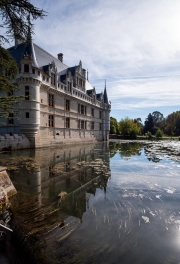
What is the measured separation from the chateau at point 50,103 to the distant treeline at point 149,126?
23.6m

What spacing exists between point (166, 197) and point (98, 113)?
124 ft

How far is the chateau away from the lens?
21109 millimetres

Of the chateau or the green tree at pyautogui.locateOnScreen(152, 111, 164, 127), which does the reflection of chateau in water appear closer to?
the chateau

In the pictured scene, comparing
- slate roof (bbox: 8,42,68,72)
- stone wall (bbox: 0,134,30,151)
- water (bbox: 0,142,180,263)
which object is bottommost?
water (bbox: 0,142,180,263)

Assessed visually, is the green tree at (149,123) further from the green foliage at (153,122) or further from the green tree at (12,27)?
the green tree at (12,27)

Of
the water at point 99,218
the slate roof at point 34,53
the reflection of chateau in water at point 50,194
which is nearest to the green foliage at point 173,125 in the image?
the slate roof at point 34,53

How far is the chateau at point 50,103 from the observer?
21.1 m

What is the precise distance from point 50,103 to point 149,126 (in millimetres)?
73368

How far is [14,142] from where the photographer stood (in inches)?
743

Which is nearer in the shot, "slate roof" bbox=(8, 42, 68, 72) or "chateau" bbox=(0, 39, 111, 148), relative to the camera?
"chateau" bbox=(0, 39, 111, 148)

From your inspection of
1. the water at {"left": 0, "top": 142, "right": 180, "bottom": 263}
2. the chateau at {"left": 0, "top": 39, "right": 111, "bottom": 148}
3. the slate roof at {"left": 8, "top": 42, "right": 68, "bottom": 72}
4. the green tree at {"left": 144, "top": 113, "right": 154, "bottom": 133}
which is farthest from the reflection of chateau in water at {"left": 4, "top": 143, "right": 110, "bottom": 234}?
the green tree at {"left": 144, "top": 113, "right": 154, "bottom": 133}

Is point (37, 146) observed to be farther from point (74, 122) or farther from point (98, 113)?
point (98, 113)

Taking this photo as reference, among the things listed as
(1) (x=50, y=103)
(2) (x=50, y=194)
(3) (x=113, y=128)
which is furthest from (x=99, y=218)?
(3) (x=113, y=128)

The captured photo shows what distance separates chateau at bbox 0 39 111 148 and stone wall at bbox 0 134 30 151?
569 millimetres
